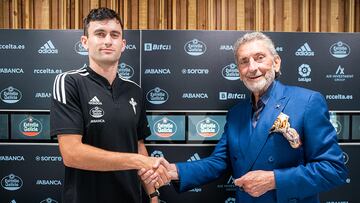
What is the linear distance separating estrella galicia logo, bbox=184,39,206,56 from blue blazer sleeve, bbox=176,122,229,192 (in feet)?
2.75

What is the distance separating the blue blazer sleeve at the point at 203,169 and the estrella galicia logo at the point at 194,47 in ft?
2.75

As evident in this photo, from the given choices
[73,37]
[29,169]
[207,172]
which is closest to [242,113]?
[207,172]

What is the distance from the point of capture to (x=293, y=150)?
7.43 ft

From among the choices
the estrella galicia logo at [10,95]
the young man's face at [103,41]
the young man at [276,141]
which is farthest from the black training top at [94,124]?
the estrella galicia logo at [10,95]

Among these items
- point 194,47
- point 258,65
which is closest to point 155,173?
point 258,65

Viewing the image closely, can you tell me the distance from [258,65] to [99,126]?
3.79 ft

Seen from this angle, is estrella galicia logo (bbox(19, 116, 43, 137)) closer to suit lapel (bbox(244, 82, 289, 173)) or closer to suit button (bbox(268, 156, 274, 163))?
suit lapel (bbox(244, 82, 289, 173))

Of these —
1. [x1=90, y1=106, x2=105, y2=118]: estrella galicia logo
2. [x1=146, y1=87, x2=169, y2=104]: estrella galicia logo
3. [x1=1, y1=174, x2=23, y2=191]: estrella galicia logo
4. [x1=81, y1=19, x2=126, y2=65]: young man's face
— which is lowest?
[x1=1, y1=174, x2=23, y2=191]: estrella galicia logo

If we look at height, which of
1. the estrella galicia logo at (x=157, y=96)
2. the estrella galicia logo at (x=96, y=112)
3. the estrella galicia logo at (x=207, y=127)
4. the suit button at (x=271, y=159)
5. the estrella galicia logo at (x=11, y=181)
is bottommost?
the estrella galicia logo at (x=11, y=181)

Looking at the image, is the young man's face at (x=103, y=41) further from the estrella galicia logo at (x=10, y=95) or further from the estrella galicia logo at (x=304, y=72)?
the estrella galicia logo at (x=304, y=72)

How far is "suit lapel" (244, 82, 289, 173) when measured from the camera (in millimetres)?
2291

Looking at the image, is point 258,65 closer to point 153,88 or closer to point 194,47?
point 194,47

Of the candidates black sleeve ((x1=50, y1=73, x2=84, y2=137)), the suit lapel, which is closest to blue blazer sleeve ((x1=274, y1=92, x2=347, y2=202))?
the suit lapel

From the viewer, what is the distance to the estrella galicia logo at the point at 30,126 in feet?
10.4
